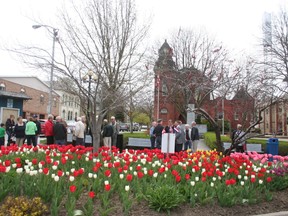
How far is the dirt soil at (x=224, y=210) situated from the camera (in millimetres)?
5016

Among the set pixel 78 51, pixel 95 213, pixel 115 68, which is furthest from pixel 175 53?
pixel 95 213

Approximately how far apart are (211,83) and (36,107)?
142 ft

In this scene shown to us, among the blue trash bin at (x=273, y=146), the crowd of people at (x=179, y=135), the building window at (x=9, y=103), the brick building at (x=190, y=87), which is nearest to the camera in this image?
the brick building at (x=190, y=87)

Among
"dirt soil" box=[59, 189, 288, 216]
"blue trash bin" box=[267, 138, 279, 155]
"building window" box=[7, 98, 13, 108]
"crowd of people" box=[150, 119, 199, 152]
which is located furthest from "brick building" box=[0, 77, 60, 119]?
"dirt soil" box=[59, 189, 288, 216]

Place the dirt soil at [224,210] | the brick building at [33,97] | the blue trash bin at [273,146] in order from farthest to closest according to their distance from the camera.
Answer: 1. the brick building at [33,97]
2. the blue trash bin at [273,146]
3. the dirt soil at [224,210]

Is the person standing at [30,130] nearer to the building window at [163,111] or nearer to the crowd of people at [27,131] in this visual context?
the crowd of people at [27,131]

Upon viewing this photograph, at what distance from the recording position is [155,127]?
14.9 meters

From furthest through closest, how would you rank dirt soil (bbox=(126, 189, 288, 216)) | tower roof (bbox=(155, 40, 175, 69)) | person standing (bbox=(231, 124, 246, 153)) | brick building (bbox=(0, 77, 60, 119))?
brick building (bbox=(0, 77, 60, 119))
tower roof (bbox=(155, 40, 175, 69))
person standing (bbox=(231, 124, 246, 153))
dirt soil (bbox=(126, 189, 288, 216))

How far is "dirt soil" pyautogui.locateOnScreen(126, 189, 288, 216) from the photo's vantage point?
5016 millimetres

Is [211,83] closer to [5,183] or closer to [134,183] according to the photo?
[134,183]

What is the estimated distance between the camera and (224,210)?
17.7 ft

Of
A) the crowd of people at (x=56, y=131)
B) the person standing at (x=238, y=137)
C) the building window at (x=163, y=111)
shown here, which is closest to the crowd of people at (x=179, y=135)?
the crowd of people at (x=56, y=131)

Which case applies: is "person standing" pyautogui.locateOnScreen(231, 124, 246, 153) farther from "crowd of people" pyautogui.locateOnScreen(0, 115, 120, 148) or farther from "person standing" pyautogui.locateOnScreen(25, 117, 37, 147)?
"person standing" pyautogui.locateOnScreen(25, 117, 37, 147)

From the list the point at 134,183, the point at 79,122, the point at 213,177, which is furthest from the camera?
the point at 79,122
